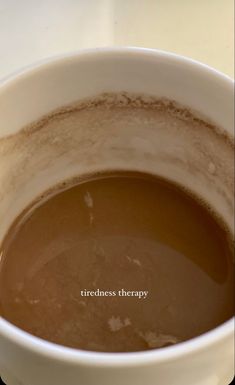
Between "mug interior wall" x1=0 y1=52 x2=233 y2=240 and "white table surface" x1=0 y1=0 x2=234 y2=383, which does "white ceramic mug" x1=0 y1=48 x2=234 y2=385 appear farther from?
"white table surface" x1=0 y1=0 x2=234 y2=383

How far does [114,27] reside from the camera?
2.60ft

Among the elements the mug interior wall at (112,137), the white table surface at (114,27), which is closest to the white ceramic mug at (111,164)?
the mug interior wall at (112,137)

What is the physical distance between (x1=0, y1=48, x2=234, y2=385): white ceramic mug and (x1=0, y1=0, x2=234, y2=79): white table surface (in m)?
0.17

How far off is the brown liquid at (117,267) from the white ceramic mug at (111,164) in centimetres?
3

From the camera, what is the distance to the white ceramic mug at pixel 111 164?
39 cm

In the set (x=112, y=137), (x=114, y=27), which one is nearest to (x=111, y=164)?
(x=112, y=137)

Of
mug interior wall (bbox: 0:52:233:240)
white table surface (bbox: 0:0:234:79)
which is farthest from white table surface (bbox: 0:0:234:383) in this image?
mug interior wall (bbox: 0:52:233:240)

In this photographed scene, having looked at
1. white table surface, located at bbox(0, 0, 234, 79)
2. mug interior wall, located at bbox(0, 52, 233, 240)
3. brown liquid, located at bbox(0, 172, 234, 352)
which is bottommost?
brown liquid, located at bbox(0, 172, 234, 352)

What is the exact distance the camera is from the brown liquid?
0.56 meters

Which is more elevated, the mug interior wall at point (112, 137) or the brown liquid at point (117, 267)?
the mug interior wall at point (112, 137)

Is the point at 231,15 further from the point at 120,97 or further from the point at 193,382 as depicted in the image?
the point at 193,382

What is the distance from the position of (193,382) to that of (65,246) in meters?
0.25

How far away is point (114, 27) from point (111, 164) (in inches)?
8.5

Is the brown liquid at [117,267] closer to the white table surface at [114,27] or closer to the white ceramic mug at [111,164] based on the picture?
the white ceramic mug at [111,164]
